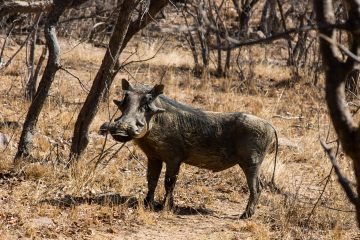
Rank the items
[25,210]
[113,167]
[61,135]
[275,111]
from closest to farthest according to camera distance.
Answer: [25,210] < [113,167] < [61,135] < [275,111]

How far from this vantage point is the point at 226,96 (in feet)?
39.8

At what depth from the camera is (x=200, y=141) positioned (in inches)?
249

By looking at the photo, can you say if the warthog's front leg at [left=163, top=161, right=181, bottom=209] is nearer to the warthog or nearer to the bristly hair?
the warthog

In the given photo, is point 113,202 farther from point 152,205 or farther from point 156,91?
point 156,91

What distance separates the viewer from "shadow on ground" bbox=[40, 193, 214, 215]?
6355 millimetres

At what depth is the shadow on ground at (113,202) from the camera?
636 centimetres

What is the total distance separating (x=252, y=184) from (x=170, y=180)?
2.46 feet

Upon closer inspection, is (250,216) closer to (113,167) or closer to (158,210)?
(158,210)

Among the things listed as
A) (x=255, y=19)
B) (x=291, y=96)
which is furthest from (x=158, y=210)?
(x=255, y=19)

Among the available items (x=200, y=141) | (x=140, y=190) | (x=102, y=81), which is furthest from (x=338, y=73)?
(x=102, y=81)

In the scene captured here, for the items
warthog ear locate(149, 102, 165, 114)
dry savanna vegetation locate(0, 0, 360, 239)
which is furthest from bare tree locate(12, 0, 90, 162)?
warthog ear locate(149, 102, 165, 114)

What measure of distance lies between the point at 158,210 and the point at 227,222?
648mm

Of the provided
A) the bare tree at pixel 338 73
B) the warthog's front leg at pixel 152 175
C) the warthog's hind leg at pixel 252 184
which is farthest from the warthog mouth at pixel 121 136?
the bare tree at pixel 338 73

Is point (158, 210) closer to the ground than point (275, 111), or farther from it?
closer to the ground
